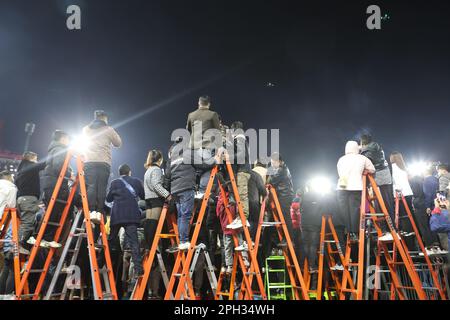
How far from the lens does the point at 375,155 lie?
6840 millimetres

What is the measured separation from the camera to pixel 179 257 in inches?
204

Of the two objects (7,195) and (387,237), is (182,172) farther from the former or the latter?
(7,195)

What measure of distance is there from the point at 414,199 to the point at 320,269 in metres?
3.54

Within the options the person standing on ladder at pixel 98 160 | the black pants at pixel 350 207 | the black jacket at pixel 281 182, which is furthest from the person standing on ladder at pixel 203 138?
the black pants at pixel 350 207

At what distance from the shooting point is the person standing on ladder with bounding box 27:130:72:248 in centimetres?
558

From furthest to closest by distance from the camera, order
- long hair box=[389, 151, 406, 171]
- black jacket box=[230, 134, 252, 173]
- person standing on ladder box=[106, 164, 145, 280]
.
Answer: long hair box=[389, 151, 406, 171] < black jacket box=[230, 134, 252, 173] < person standing on ladder box=[106, 164, 145, 280]

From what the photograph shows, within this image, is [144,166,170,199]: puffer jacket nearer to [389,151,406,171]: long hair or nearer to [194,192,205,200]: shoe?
[194,192,205,200]: shoe

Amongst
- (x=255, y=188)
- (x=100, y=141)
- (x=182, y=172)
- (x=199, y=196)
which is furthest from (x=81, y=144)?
(x=255, y=188)

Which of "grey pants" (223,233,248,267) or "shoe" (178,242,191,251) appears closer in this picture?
"shoe" (178,242,191,251)

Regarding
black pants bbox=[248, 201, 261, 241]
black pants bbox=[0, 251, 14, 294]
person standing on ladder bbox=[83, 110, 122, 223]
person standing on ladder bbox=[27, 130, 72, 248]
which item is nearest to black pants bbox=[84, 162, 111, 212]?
person standing on ladder bbox=[83, 110, 122, 223]

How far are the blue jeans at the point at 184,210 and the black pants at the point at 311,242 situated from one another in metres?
3.68

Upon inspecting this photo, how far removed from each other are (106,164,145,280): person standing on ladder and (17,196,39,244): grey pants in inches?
56.8
